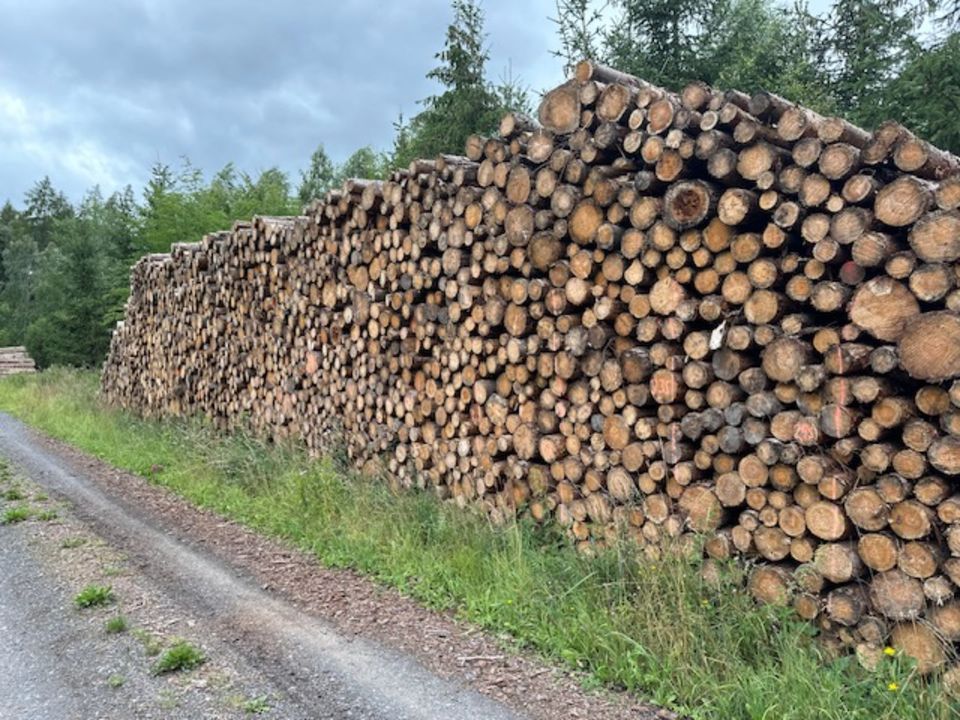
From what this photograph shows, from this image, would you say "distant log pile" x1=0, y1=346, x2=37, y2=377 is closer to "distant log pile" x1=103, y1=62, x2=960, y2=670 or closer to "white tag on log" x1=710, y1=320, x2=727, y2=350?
"distant log pile" x1=103, y1=62, x2=960, y2=670

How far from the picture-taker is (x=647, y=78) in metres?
14.1

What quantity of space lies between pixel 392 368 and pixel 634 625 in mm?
3481

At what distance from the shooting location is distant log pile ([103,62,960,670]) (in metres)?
3.15

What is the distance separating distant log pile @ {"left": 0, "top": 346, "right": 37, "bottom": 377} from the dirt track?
22330mm

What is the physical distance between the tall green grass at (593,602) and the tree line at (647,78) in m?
8.87

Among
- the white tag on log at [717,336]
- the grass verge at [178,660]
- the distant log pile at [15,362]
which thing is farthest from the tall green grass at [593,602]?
the distant log pile at [15,362]

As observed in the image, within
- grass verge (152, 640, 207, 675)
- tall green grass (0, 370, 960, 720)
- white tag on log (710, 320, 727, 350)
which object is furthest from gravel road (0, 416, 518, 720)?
white tag on log (710, 320, 727, 350)

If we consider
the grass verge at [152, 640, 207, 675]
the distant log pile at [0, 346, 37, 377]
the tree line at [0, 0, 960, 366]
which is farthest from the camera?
the distant log pile at [0, 346, 37, 377]

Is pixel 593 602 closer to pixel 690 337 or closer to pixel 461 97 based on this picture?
pixel 690 337

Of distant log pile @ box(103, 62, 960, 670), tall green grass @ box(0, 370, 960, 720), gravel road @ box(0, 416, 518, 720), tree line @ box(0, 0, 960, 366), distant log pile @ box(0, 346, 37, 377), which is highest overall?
tree line @ box(0, 0, 960, 366)

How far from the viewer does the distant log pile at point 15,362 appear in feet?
81.5

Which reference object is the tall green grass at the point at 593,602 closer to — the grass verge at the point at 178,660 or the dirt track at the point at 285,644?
the dirt track at the point at 285,644

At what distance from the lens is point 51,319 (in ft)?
77.3

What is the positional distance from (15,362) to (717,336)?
27981mm
